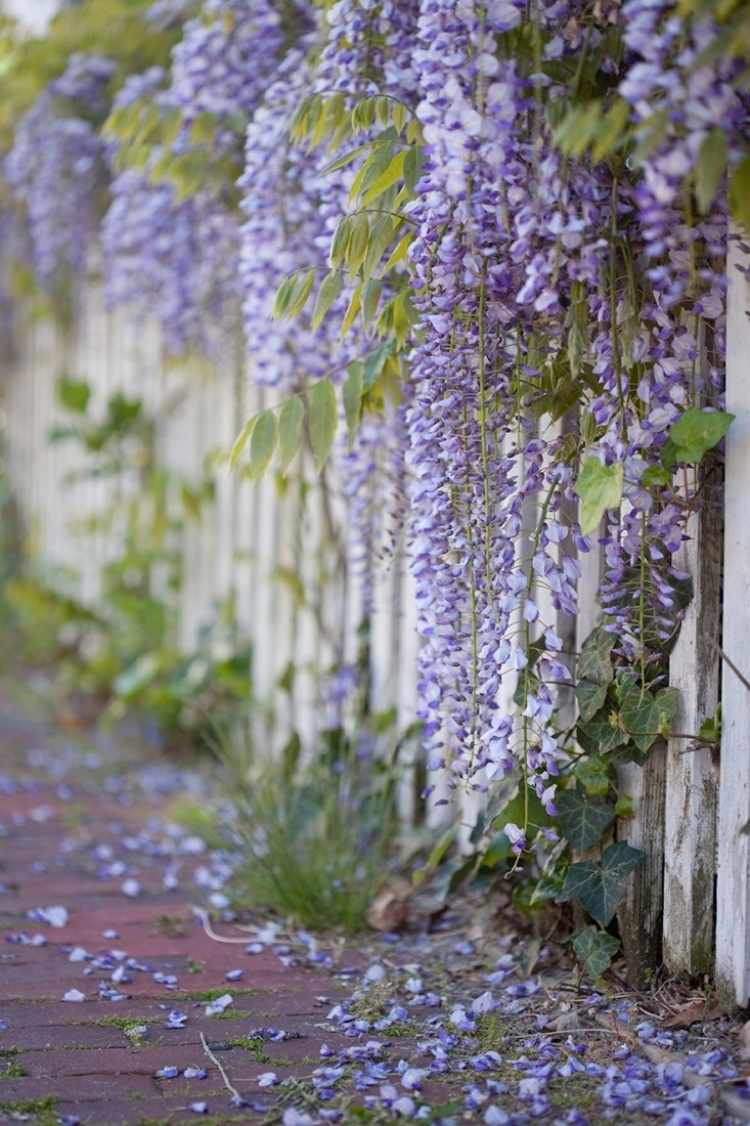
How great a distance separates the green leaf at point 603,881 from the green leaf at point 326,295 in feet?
3.02

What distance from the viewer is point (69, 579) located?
5777 mm

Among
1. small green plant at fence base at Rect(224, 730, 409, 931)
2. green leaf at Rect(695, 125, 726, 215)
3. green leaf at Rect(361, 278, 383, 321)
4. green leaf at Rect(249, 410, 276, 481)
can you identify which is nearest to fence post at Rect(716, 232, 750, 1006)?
green leaf at Rect(695, 125, 726, 215)

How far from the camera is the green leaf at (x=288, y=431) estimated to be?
2.15 metres

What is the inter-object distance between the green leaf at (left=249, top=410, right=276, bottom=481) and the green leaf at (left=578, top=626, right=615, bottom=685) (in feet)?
1.90

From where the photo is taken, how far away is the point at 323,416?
7.30 ft

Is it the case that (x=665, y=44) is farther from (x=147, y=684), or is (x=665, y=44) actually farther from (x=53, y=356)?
(x=53, y=356)

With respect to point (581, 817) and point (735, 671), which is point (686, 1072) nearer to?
point (581, 817)

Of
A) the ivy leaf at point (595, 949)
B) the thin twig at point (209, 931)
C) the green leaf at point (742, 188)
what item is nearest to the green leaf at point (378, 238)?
the green leaf at point (742, 188)

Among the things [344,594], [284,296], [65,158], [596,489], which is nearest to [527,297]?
[596,489]

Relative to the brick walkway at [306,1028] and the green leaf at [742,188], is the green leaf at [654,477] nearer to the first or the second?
the green leaf at [742,188]

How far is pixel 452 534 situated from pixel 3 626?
467 cm

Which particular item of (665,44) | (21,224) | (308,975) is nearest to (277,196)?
(665,44)

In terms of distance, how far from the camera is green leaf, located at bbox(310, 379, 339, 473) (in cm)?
222

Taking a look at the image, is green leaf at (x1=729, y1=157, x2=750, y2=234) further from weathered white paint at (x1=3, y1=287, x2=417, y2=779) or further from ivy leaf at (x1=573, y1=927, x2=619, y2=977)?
ivy leaf at (x1=573, y1=927, x2=619, y2=977)
